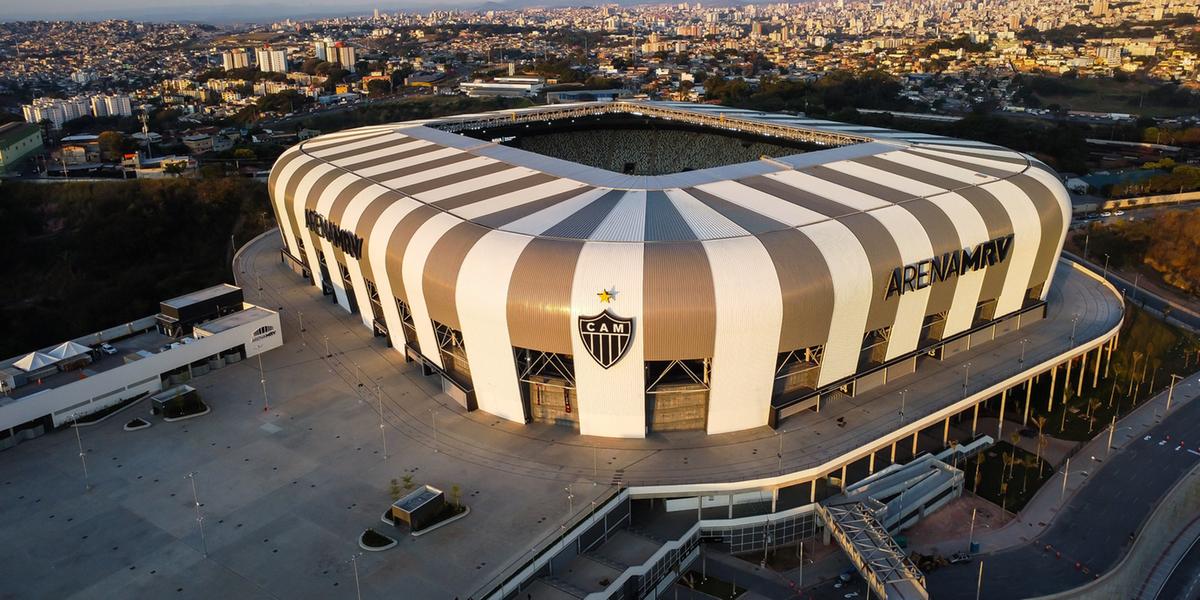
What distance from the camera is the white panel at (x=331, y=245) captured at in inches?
1951

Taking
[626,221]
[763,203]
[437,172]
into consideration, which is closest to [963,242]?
[763,203]

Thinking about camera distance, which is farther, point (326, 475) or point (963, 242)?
point (963, 242)

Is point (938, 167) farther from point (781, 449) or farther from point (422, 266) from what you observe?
point (422, 266)

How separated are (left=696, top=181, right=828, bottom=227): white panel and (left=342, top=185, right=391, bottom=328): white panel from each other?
62.6 feet

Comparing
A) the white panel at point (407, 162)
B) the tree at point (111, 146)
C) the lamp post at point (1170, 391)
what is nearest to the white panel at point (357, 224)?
the white panel at point (407, 162)

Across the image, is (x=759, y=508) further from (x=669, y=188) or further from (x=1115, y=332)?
(x=1115, y=332)

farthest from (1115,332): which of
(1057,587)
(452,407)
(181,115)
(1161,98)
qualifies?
(181,115)

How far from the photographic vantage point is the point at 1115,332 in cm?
4784

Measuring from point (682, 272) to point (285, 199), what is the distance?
1394 inches

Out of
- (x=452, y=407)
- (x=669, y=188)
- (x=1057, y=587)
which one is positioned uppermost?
(x=669, y=188)

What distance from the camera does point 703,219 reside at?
3844 cm

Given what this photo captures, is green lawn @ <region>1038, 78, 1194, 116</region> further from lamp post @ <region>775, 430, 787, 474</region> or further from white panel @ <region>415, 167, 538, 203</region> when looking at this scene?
lamp post @ <region>775, 430, 787, 474</region>

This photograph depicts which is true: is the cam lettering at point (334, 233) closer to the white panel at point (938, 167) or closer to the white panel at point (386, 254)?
the white panel at point (386, 254)

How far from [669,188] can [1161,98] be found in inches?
5948
